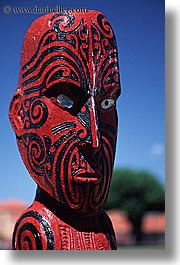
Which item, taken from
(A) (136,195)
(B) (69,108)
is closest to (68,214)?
(B) (69,108)

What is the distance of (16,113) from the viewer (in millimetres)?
4828

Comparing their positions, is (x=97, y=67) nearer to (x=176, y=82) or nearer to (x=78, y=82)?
(x=78, y=82)

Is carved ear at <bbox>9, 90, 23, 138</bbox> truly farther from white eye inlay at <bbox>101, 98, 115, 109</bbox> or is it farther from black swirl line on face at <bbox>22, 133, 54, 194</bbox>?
white eye inlay at <bbox>101, 98, 115, 109</bbox>

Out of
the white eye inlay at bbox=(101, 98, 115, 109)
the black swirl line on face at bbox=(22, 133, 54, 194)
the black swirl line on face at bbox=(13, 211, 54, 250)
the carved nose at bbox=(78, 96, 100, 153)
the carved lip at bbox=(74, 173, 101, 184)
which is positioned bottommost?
the black swirl line on face at bbox=(13, 211, 54, 250)

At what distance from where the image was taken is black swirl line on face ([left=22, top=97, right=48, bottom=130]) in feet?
15.3

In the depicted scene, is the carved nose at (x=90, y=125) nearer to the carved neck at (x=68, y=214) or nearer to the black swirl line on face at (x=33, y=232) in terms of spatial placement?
the carved neck at (x=68, y=214)

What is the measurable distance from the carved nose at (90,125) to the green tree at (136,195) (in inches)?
31.4

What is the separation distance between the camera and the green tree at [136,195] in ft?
17.5

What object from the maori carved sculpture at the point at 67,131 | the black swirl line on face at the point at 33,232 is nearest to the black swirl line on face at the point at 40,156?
the maori carved sculpture at the point at 67,131

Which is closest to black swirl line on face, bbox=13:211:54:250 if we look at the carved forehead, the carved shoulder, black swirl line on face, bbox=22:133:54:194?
the carved shoulder

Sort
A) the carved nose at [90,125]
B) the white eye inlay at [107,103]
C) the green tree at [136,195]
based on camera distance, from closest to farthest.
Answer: the carved nose at [90,125] < the white eye inlay at [107,103] < the green tree at [136,195]

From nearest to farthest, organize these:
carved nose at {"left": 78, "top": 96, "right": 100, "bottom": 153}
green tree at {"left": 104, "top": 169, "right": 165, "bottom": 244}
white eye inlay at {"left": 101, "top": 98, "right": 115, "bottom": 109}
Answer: carved nose at {"left": 78, "top": 96, "right": 100, "bottom": 153} < white eye inlay at {"left": 101, "top": 98, "right": 115, "bottom": 109} < green tree at {"left": 104, "top": 169, "right": 165, "bottom": 244}

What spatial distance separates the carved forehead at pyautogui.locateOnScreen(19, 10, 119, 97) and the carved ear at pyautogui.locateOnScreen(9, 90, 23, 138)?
0.28 ft

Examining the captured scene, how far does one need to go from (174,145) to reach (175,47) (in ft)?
2.28
